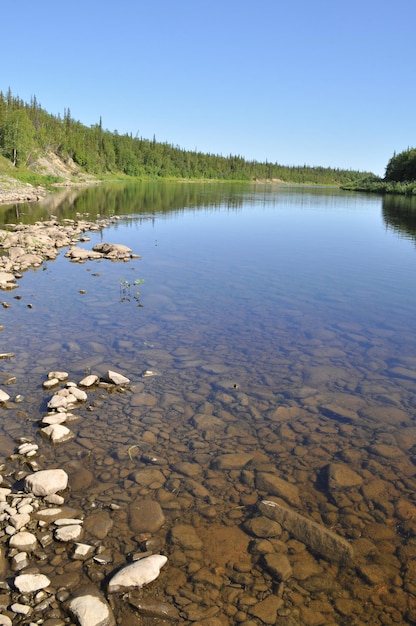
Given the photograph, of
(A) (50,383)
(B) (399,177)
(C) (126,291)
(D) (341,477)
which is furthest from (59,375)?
(B) (399,177)

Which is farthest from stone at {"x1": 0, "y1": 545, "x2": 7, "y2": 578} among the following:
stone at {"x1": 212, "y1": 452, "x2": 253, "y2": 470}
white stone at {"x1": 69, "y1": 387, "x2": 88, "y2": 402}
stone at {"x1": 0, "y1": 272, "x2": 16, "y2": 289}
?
stone at {"x1": 0, "y1": 272, "x2": 16, "y2": 289}

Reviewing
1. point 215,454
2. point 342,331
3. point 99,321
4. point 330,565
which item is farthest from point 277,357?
point 330,565

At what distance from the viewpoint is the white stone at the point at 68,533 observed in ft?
19.8

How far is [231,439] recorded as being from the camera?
A: 8.77 m

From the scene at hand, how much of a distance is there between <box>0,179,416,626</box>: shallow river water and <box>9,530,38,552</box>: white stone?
24 centimetres

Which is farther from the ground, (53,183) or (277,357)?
(53,183)

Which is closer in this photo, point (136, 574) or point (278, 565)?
point (136, 574)

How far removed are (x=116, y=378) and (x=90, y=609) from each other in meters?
6.01

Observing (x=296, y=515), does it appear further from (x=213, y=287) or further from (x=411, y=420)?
(x=213, y=287)

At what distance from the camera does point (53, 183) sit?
328ft

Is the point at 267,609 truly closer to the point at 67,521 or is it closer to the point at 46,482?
the point at 67,521

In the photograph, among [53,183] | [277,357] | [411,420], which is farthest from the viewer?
[53,183]

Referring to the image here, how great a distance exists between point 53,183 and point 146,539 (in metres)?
105

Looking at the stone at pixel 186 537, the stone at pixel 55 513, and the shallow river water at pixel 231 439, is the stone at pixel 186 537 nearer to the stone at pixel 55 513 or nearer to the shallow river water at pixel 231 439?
the shallow river water at pixel 231 439
